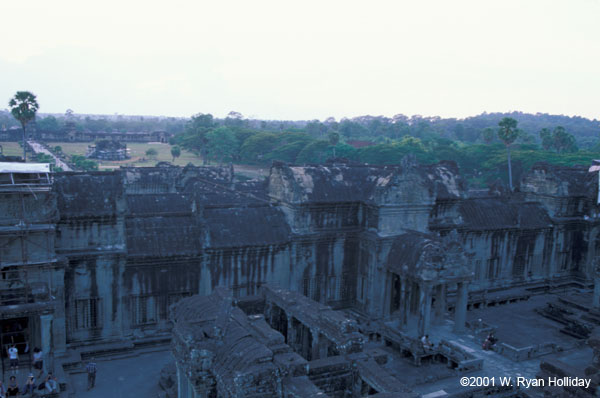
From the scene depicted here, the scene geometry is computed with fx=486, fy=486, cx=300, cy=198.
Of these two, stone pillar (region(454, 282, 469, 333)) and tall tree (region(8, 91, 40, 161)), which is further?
tall tree (region(8, 91, 40, 161))

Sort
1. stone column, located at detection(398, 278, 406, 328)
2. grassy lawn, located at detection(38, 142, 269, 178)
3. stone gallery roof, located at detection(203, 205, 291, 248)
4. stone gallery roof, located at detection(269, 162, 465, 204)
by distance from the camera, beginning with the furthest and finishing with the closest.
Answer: grassy lawn, located at detection(38, 142, 269, 178) < stone gallery roof, located at detection(269, 162, 465, 204) < stone gallery roof, located at detection(203, 205, 291, 248) < stone column, located at detection(398, 278, 406, 328)

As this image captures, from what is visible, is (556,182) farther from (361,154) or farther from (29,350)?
(361,154)

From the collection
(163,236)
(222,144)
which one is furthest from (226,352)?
(222,144)

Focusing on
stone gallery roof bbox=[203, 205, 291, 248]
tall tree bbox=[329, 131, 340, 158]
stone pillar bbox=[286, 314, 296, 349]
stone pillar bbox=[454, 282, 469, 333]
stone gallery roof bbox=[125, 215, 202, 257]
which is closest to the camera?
stone pillar bbox=[286, 314, 296, 349]

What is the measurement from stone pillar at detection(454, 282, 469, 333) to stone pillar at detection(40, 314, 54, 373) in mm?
20541

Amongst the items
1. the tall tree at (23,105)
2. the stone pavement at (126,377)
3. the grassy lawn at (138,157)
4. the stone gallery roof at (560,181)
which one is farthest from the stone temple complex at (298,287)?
the grassy lawn at (138,157)

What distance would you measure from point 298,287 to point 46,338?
44.2ft

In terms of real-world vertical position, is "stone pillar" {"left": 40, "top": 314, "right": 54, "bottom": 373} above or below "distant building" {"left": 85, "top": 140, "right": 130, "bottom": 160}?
below

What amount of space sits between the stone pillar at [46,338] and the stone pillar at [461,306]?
20541mm

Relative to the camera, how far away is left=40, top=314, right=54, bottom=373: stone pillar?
20500 millimetres

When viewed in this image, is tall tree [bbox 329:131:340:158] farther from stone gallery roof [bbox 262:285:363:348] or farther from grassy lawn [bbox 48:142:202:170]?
stone gallery roof [bbox 262:285:363:348]

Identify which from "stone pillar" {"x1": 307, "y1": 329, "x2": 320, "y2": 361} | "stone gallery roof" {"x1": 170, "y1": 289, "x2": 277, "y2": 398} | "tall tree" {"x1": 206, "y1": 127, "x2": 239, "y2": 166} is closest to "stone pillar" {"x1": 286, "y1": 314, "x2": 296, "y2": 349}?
"stone pillar" {"x1": 307, "y1": 329, "x2": 320, "y2": 361}

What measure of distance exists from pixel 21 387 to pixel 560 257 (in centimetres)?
3732

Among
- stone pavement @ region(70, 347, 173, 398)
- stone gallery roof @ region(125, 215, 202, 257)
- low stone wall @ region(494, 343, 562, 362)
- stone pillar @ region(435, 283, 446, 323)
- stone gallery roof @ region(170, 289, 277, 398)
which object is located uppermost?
stone gallery roof @ region(125, 215, 202, 257)
